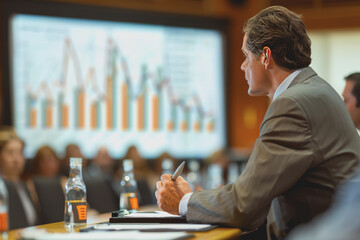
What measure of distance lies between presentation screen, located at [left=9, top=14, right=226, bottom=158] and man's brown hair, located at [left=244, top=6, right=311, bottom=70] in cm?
522

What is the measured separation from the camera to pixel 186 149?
8109 millimetres

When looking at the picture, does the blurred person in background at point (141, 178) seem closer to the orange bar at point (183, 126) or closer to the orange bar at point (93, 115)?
the orange bar at point (93, 115)


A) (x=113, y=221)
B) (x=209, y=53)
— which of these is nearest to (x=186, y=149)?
(x=209, y=53)

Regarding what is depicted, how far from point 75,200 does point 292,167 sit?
82 centimetres

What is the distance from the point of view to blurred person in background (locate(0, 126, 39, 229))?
347 centimetres

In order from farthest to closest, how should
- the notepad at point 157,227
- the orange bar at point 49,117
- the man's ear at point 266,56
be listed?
1. the orange bar at point 49,117
2. the man's ear at point 266,56
3. the notepad at point 157,227

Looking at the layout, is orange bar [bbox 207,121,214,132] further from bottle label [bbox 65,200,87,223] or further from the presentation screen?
bottle label [bbox 65,200,87,223]

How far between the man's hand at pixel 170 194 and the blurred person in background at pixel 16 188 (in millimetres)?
1726

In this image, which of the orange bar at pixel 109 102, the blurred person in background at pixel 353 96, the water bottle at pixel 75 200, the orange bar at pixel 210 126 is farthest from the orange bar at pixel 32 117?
the water bottle at pixel 75 200

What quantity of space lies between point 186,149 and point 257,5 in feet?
8.84

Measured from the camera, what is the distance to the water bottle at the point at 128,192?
2.74 metres

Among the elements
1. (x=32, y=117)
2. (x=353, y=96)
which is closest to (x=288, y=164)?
(x=353, y=96)

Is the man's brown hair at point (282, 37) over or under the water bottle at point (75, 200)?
over

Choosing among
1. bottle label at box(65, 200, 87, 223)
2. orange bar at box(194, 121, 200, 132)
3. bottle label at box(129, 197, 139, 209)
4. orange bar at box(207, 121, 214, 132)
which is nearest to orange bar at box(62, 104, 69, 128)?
orange bar at box(194, 121, 200, 132)
